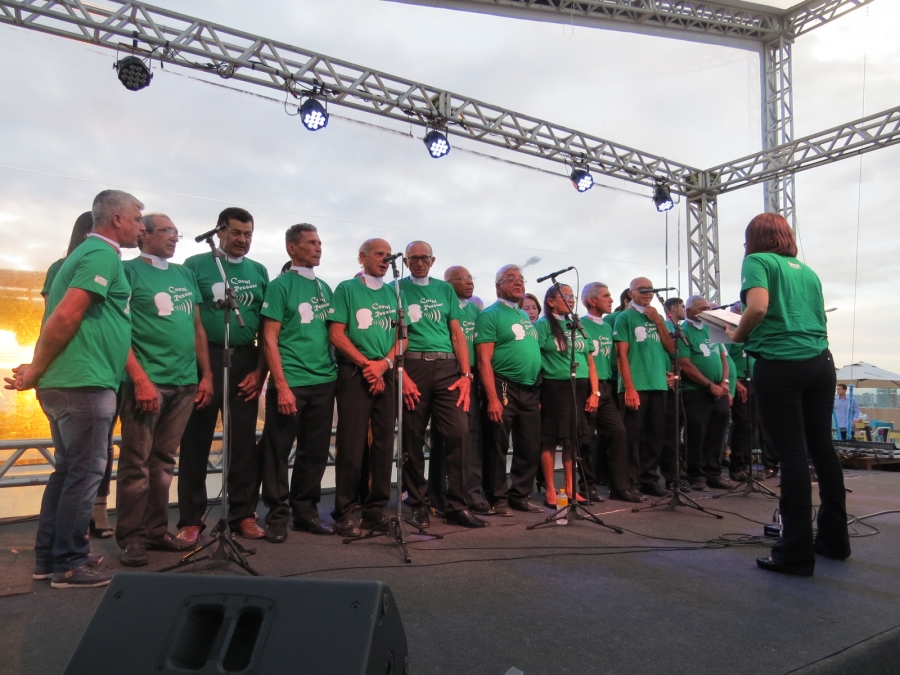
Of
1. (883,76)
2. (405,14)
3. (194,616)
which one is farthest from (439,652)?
(883,76)

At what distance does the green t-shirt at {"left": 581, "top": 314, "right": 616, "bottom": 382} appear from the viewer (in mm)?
5133

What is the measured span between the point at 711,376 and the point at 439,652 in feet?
15.0

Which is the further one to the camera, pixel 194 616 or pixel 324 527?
pixel 324 527

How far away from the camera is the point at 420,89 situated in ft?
23.5

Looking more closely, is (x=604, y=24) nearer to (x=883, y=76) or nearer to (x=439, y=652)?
(x=883, y=76)

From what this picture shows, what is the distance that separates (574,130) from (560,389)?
495 cm

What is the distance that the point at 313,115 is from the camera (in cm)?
652

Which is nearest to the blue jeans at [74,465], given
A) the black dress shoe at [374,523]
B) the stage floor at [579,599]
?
the stage floor at [579,599]

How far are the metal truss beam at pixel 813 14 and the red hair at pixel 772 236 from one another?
872 cm

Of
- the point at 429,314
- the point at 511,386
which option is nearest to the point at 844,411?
the point at 511,386

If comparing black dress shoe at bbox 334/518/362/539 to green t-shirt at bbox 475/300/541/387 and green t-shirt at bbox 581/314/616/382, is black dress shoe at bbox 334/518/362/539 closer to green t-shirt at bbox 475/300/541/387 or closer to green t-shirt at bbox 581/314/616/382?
green t-shirt at bbox 475/300/541/387

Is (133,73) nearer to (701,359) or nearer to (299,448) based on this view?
(299,448)

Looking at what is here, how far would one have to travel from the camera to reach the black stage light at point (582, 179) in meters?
8.47

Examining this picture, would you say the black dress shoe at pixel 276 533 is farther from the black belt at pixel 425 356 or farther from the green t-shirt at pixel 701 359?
the green t-shirt at pixel 701 359
